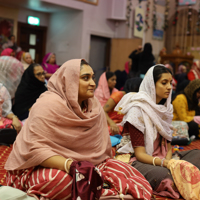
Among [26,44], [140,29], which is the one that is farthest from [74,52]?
[140,29]

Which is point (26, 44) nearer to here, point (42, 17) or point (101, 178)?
point (42, 17)

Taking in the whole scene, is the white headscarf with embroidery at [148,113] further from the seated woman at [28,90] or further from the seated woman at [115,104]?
the seated woman at [28,90]

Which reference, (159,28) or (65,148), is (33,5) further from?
(65,148)

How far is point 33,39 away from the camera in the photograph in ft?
27.4

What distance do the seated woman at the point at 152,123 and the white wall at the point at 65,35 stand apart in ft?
18.6

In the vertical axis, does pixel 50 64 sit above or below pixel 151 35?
below

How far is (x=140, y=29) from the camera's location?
29.5 feet

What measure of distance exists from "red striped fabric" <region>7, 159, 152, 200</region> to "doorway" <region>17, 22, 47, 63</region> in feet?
22.0

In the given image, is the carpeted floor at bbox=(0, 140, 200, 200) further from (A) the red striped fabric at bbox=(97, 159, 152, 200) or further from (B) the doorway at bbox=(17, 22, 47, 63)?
(B) the doorway at bbox=(17, 22, 47, 63)

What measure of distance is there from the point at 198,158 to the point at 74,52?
6.14 metres

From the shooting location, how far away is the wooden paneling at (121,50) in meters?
8.48

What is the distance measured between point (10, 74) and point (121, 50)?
4.85 meters

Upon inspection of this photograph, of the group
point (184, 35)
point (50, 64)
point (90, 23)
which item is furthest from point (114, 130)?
point (184, 35)

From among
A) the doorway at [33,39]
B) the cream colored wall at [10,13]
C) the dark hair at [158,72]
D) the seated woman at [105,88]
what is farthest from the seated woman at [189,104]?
the doorway at [33,39]
